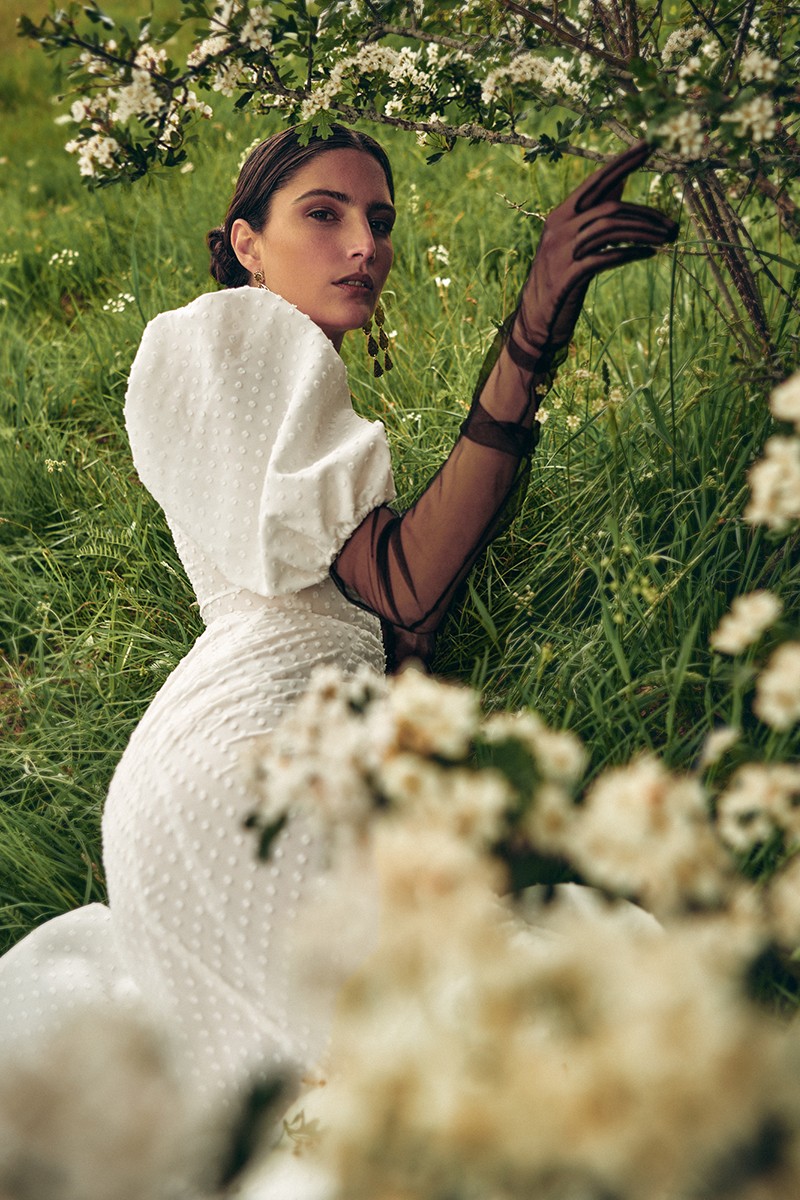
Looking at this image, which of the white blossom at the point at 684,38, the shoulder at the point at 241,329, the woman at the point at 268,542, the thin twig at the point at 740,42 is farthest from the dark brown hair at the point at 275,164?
the thin twig at the point at 740,42

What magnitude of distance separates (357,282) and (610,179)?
2.13 feet

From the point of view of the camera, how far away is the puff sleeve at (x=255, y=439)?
1583mm

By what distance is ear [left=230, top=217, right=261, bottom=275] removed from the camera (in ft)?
6.48

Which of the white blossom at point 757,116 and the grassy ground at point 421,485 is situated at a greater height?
the white blossom at point 757,116

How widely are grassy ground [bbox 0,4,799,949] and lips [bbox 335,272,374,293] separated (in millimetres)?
517

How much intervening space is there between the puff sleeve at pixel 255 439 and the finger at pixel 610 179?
47 cm

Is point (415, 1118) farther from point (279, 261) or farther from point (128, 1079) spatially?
point (279, 261)

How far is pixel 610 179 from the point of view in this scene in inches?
52.2

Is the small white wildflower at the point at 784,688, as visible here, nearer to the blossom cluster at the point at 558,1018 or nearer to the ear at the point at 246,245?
the blossom cluster at the point at 558,1018

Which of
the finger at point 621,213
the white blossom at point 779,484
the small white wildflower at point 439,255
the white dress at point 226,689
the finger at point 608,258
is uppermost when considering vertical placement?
the finger at point 621,213

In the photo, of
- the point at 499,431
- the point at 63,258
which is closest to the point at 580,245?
the point at 499,431

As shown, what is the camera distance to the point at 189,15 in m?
1.44

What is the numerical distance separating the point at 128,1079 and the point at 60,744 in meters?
1.88

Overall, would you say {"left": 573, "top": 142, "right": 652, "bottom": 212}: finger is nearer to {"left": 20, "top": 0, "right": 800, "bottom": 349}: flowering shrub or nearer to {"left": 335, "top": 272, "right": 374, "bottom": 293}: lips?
{"left": 20, "top": 0, "right": 800, "bottom": 349}: flowering shrub
